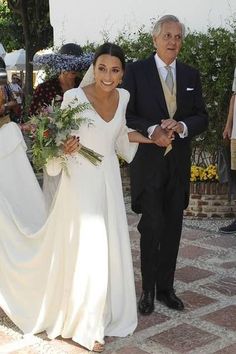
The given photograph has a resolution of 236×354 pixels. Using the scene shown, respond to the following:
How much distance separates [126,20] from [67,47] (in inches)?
122

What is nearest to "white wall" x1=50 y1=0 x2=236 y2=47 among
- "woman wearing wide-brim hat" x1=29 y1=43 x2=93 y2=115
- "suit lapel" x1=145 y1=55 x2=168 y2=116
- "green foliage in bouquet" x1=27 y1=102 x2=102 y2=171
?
"woman wearing wide-brim hat" x1=29 y1=43 x2=93 y2=115

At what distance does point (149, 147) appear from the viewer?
4.46 meters

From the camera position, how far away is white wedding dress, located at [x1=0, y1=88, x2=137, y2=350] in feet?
12.9

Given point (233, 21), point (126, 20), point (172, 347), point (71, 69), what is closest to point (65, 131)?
point (172, 347)

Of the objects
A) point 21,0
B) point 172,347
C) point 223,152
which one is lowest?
point 172,347

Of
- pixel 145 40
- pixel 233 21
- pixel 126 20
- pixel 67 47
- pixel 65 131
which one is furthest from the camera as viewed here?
pixel 126 20

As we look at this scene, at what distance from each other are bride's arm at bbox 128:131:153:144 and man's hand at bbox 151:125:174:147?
94mm

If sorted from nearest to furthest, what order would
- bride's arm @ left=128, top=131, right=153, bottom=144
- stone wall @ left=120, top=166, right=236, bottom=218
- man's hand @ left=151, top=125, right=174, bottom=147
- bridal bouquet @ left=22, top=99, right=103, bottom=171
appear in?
bridal bouquet @ left=22, top=99, right=103, bottom=171 → man's hand @ left=151, top=125, right=174, bottom=147 → bride's arm @ left=128, top=131, right=153, bottom=144 → stone wall @ left=120, top=166, right=236, bottom=218

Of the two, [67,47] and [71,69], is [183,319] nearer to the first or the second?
[71,69]

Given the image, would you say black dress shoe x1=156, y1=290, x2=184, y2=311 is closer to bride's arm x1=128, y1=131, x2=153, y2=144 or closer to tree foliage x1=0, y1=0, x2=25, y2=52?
bride's arm x1=128, y1=131, x2=153, y2=144

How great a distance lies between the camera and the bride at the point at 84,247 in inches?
155

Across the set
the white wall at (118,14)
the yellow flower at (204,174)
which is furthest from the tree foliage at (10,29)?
the yellow flower at (204,174)

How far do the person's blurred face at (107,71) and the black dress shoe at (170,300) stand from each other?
5.49ft

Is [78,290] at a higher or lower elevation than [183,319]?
higher
